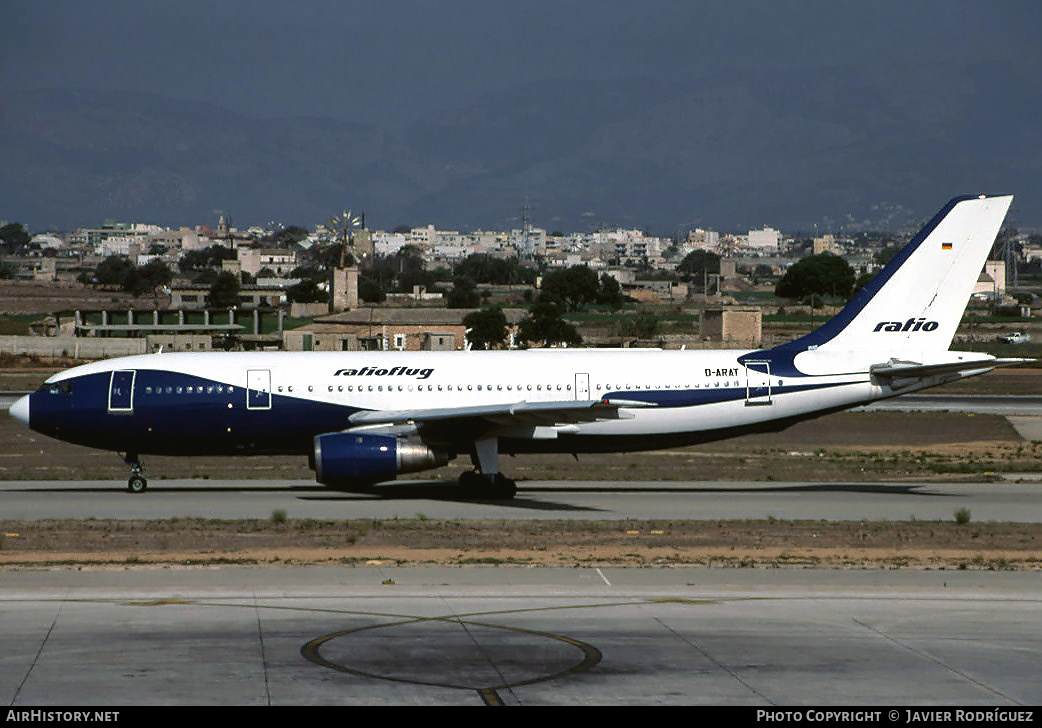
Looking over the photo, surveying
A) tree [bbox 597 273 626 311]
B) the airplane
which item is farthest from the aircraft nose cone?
tree [bbox 597 273 626 311]

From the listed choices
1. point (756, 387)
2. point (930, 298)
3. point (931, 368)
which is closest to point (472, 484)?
point (756, 387)

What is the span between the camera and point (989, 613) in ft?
71.9

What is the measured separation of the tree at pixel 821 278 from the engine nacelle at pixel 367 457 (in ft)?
523

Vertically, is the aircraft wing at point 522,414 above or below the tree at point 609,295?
below

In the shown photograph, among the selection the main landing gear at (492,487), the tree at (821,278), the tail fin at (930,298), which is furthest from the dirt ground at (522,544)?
the tree at (821,278)

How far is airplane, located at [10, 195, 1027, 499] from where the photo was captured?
35719 mm

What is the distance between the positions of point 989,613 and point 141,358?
23888 millimetres

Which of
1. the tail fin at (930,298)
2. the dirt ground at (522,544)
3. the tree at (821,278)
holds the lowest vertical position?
the dirt ground at (522,544)

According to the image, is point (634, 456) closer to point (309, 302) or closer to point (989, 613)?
point (989, 613)

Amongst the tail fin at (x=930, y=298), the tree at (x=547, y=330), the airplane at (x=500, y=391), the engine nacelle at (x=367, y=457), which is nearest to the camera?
the engine nacelle at (x=367, y=457)

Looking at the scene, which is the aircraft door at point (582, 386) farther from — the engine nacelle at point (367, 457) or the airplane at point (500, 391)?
the engine nacelle at point (367, 457)

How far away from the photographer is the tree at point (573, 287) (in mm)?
177375

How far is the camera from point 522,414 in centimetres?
3397

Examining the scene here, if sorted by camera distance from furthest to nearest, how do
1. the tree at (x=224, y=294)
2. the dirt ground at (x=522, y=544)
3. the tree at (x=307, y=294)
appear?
1. the tree at (x=307, y=294)
2. the tree at (x=224, y=294)
3. the dirt ground at (x=522, y=544)
